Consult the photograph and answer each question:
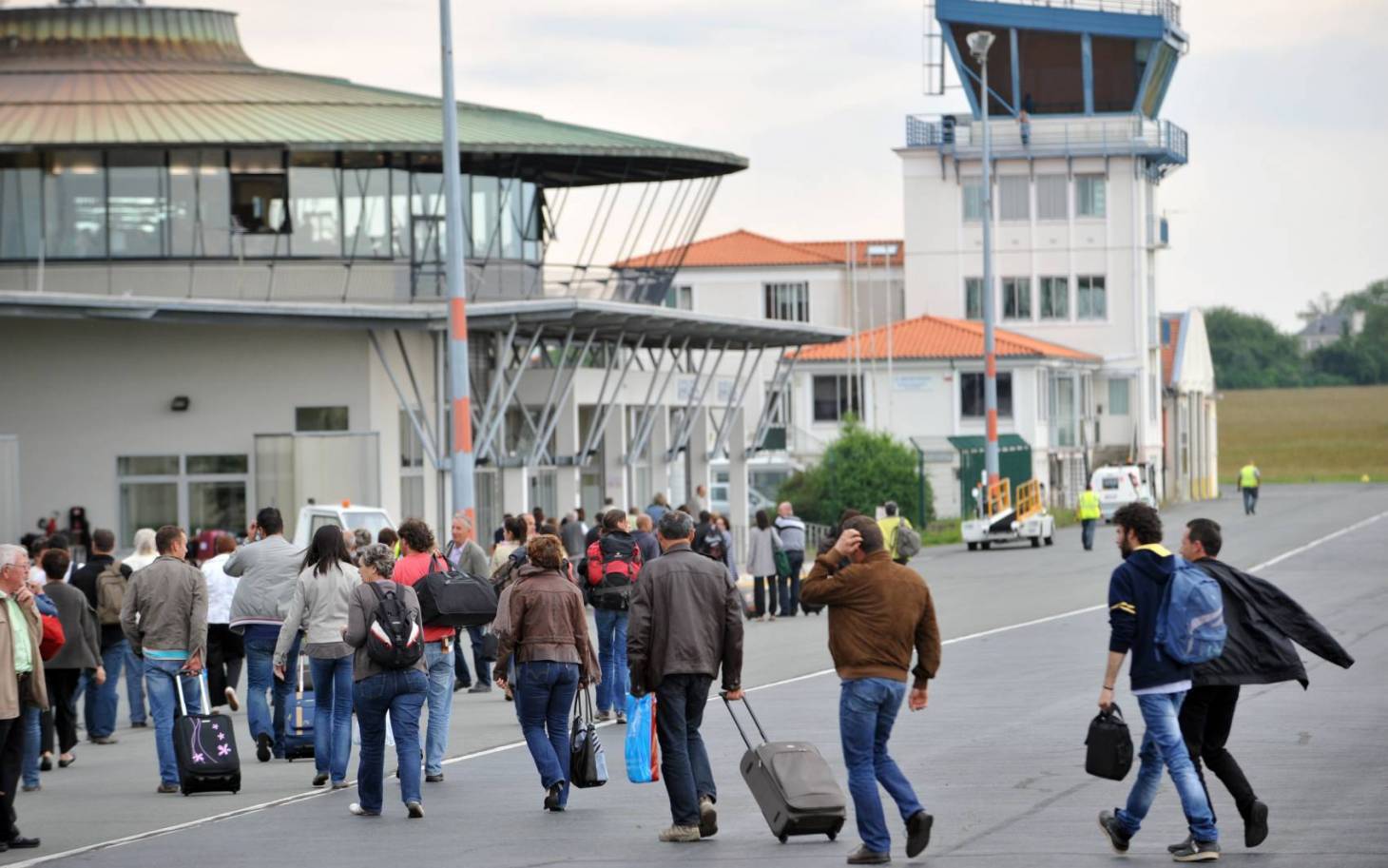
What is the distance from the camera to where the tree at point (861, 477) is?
196 ft

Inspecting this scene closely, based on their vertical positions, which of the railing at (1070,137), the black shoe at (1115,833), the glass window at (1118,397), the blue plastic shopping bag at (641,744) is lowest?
the black shoe at (1115,833)

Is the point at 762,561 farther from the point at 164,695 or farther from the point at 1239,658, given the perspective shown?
the point at 1239,658

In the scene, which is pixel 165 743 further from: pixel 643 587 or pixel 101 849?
pixel 643 587

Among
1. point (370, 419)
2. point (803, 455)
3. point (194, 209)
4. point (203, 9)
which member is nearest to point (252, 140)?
point (194, 209)

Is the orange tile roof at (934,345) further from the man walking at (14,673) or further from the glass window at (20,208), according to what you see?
the man walking at (14,673)

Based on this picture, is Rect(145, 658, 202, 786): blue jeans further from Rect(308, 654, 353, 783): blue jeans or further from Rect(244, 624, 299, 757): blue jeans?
Rect(308, 654, 353, 783): blue jeans

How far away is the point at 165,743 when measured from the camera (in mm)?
14297

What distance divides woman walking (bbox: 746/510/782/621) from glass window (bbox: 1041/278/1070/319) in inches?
2007

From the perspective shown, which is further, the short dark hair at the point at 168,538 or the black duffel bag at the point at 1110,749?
the short dark hair at the point at 168,538

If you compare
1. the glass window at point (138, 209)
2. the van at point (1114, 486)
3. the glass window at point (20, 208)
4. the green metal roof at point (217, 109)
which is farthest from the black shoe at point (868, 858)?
the van at point (1114, 486)

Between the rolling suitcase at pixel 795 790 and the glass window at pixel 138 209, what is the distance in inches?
1089

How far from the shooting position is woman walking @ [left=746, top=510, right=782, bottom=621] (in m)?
30.4

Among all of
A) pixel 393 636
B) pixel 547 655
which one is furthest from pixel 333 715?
pixel 547 655

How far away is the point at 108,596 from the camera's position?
57.9 ft
